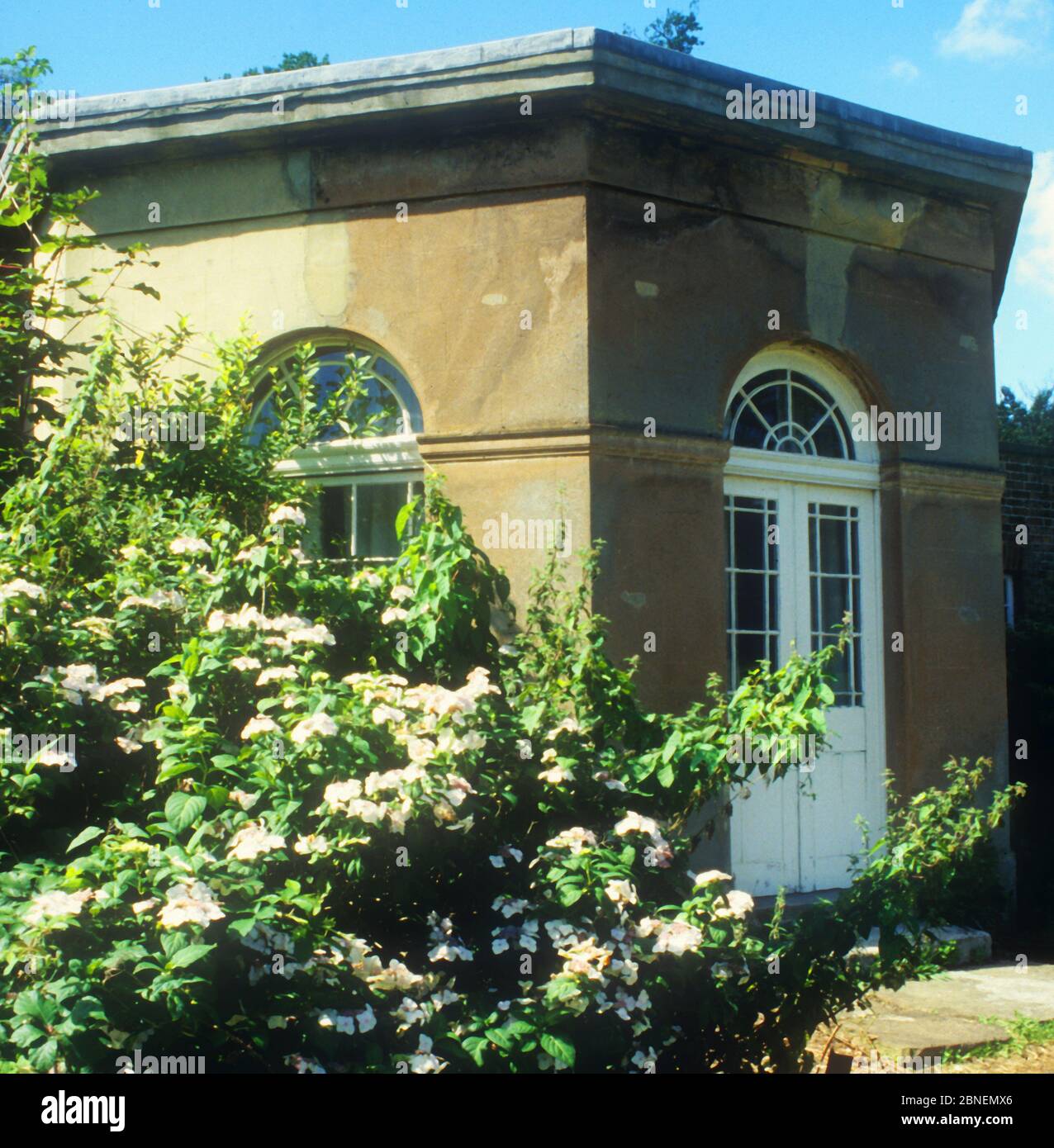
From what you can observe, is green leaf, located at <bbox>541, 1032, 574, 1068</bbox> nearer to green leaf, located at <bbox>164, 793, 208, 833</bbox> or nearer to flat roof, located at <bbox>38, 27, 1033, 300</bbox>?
green leaf, located at <bbox>164, 793, 208, 833</bbox>

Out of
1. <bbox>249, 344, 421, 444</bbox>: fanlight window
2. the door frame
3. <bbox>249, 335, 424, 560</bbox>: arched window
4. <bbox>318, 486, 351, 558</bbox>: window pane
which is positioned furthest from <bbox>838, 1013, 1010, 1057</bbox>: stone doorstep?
<bbox>249, 344, 421, 444</bbox>: fanlight window

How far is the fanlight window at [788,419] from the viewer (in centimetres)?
752

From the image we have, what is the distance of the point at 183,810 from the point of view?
3.81m

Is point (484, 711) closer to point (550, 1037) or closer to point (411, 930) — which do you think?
point (411, 930)

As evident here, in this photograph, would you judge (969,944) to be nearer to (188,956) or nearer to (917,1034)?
(917,1034)

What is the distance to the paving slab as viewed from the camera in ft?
18.4

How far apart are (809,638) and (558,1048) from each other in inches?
173

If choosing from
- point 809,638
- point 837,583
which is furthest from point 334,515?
point 837,583

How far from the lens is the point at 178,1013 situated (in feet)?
10.5

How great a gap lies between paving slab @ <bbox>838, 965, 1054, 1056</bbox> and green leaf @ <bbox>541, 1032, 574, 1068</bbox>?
1994 mm

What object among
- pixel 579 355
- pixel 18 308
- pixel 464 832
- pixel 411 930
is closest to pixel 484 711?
pixel 464 832

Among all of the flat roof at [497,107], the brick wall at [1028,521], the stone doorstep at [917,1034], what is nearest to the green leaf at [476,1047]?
the stone doorstep at [917,1034]

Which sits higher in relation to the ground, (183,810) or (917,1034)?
(183,810)
